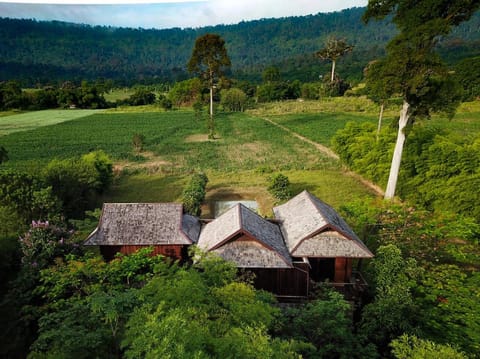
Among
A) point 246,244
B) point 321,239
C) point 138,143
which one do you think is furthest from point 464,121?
point 246,244

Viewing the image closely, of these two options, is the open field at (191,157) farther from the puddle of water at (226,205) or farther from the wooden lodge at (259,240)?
the wooden lodge at (259,240)

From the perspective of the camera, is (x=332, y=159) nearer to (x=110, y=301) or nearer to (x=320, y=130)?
(x=320, y=130)

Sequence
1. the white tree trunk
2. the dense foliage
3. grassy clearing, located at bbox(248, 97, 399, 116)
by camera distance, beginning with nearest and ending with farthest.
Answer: the dense foliage < the white tree trunk < grassy clearing, located at bbox(248, 97, 399, 116)

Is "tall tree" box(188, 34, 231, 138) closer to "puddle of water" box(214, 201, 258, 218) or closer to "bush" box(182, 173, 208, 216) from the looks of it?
"bush" box(182, 173, 208, 216)

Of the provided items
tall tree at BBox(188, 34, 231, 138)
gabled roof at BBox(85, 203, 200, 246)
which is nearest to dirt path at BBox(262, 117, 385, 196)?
tall tree at BBox(188, 34, 231, 138)

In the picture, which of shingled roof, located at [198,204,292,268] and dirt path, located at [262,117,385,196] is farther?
dirt path, located at [262,117,385,196]

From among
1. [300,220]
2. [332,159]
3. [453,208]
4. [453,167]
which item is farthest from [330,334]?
[332,159]

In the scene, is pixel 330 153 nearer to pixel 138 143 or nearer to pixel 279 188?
pixel 279 188
